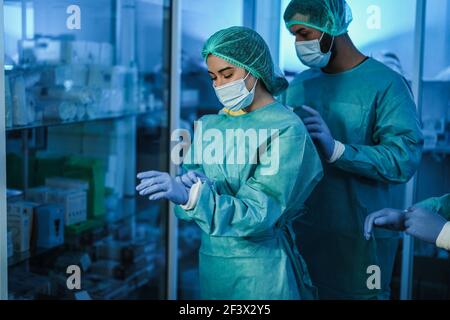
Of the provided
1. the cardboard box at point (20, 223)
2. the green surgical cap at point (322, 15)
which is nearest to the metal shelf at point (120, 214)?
the cardboard box at point (20, 223)

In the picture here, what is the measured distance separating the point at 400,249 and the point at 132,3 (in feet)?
5.75

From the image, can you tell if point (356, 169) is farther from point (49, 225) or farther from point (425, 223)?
point (49, 225)

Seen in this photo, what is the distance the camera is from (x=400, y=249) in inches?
81.7

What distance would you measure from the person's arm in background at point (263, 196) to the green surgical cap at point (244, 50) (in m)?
0.20

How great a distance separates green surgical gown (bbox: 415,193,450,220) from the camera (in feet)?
5.86

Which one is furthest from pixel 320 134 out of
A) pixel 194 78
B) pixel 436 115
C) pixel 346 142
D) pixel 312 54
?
pixel 194 78

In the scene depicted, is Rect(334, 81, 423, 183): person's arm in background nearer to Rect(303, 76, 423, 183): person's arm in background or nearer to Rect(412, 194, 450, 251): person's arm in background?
Rect(303, 76, 423, 183): person's arm in background

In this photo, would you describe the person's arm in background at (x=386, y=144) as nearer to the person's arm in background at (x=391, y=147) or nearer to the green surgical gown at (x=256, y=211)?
the person's arm in background at (x=391, y=147)

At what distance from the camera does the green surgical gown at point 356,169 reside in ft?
5.97

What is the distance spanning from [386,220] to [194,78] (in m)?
1.47

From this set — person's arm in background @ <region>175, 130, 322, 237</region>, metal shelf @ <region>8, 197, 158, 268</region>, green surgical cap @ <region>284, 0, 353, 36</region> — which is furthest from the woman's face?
metal shelf @ <region>8, 197, 158, 268</region>

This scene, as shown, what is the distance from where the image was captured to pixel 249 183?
5.52 feet

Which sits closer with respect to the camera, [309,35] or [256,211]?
[256,211]
